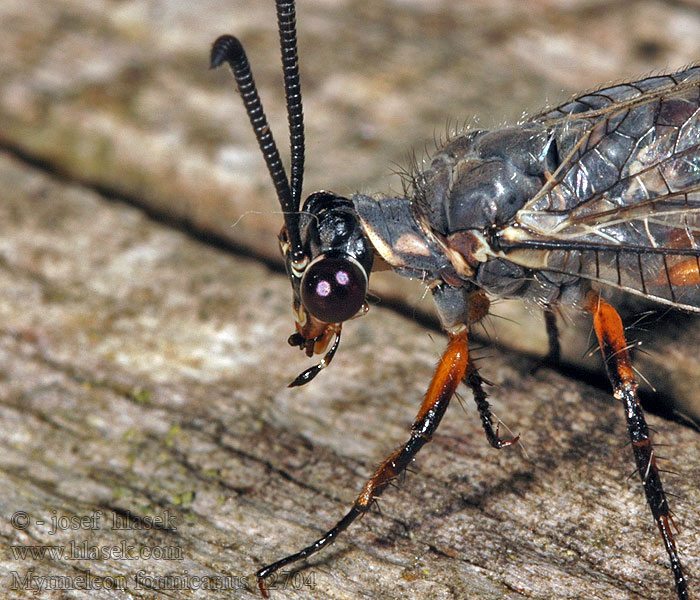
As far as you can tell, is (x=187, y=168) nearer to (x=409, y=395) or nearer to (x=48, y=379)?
(x=48, y=379)

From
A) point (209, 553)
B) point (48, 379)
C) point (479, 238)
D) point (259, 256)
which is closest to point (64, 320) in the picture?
point (48, 379)

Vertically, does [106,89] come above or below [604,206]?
above

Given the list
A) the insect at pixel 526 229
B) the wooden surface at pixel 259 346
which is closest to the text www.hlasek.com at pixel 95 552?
the wooden surface at pixel 259 346

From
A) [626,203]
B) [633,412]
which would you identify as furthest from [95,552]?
[626,203]

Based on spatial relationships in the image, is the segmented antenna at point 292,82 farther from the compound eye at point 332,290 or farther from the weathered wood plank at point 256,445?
the weathered wood plank at point 256,445

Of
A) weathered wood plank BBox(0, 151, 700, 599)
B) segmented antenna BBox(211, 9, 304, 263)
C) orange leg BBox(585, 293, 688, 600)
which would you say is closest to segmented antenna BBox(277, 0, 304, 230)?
segmented antenna BBox(211, 9, 304, 263)

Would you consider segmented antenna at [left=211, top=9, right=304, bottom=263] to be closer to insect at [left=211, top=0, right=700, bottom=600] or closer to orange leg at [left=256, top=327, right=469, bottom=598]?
insect at [left=211, top=0, right=700, bottom=600]
